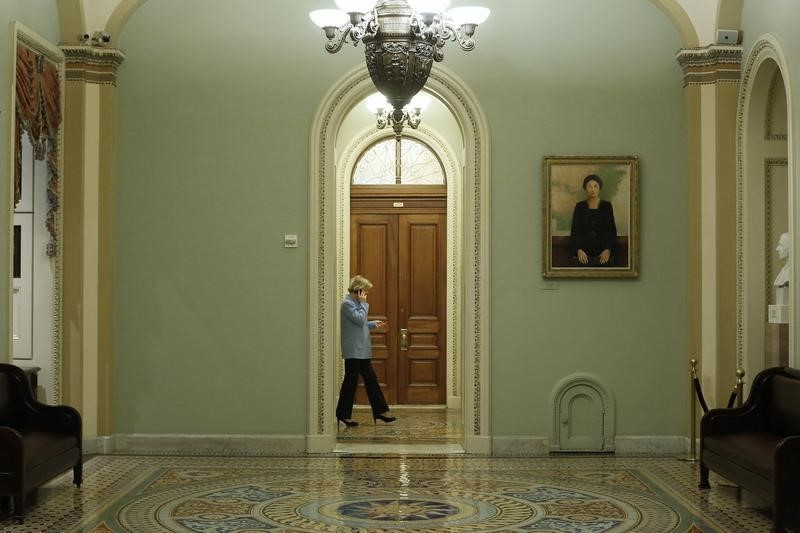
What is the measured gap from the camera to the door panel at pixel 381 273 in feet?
42.2

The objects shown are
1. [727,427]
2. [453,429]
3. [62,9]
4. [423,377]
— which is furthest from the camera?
[423,377]

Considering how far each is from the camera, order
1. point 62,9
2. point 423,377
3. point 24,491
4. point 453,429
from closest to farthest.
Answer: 1. point 24,491
2. point 62,9
3. point 453,429
4. point 423,377

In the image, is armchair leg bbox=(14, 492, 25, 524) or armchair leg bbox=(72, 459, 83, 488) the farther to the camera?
armchair leg bbox=(72, 459, 83, 488)

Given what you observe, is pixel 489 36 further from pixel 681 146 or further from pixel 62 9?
pixel 62 9

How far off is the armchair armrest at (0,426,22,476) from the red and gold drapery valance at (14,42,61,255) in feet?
7.81

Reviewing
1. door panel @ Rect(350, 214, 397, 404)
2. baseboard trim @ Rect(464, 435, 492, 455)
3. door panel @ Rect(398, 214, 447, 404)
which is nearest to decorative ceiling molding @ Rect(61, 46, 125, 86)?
door panel @ Rect(350, 214, 397, 404)

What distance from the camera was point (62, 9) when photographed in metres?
9.04

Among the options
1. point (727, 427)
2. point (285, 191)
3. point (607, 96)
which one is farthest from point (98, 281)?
point (727, 427)

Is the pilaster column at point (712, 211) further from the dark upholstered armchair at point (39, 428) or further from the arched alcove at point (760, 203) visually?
the dark upholstered armchair at point (39, 428)

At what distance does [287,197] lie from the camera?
30.6 feet

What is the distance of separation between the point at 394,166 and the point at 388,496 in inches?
242

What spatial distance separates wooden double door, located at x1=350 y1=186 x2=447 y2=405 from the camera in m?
12.9

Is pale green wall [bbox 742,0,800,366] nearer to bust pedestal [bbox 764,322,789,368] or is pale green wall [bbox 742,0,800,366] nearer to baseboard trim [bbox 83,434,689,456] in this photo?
bust pedestal [bbox 764,322,789,368]

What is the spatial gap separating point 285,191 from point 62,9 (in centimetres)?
245
